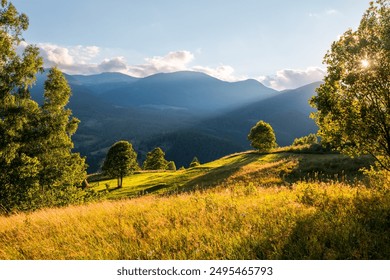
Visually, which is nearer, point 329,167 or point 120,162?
point 329,167

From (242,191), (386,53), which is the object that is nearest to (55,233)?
(242,191)

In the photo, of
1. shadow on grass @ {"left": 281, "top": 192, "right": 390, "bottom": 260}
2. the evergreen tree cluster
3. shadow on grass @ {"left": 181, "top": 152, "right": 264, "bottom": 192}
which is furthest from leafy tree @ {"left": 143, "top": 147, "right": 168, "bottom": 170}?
shadow on grass @ {"left": 281, "top": 192, "right": 390, "bottom": 260}

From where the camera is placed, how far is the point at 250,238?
6.12 metres

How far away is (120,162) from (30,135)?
42540 mm

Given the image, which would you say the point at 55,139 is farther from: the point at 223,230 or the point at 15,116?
the point at 223,230

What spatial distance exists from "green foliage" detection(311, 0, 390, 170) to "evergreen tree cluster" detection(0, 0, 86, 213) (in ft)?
49.9

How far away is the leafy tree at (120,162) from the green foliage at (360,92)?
171 ft

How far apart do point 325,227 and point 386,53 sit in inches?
215

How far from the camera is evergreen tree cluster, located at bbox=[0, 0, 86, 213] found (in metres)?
15.6

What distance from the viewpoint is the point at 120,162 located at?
59.3 meters

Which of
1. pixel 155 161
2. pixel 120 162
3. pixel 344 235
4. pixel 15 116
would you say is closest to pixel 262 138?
pixel 120 162

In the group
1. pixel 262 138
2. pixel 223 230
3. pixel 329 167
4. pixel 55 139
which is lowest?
pixel 329 167

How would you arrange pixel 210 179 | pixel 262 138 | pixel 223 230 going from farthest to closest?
pixel 262 138 < pixel 210 179 < pixel 223 230
